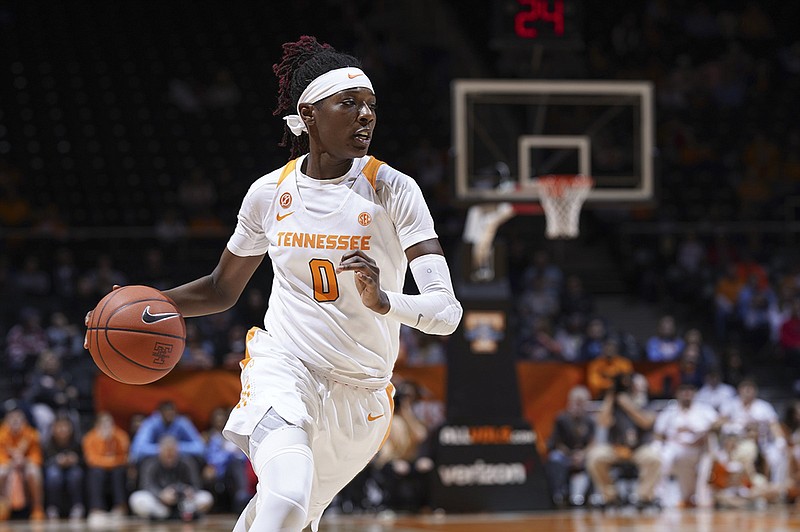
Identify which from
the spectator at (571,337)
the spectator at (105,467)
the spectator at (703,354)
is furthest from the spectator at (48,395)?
the spectator at (703,354)

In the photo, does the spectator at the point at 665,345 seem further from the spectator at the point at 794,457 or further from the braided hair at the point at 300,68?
the braided hair at the point at 300,68

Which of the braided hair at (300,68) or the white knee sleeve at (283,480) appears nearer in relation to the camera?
the white knee sleeve at (283,480)

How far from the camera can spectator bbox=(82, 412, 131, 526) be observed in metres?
11.9

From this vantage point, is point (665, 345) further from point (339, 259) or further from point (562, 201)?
point (339, 259)

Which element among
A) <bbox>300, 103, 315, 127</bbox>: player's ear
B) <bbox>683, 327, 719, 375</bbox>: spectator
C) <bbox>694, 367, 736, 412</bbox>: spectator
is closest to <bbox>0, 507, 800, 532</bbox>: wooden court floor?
<bbox>694, 367, 736, 412</bbox>: spectator

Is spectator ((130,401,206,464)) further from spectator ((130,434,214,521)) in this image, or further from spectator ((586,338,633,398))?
spectator ((586,338,633,398))

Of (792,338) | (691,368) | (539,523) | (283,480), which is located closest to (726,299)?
(792,338)

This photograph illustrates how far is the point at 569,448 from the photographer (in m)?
12.7

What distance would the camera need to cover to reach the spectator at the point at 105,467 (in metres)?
11.9

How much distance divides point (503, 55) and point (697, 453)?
473 centimetres

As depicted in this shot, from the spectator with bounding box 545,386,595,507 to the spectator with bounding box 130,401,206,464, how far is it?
3694 millimetres

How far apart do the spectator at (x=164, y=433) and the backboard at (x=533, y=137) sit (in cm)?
361

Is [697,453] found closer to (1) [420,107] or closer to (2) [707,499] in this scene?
Answer: (2) [707,499]

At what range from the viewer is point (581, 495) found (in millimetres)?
12734
